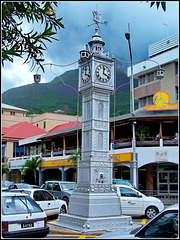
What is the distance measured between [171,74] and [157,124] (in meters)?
10.4

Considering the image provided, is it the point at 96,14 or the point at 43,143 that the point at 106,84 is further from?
the point at 43,143

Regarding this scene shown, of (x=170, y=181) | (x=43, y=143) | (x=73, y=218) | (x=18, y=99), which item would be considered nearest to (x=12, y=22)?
(x=73, y=218)

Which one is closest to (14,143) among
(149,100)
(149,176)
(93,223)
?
(149,100)

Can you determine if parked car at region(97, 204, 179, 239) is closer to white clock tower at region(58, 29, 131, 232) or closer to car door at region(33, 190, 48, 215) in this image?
white clock tower at region(58, 29, 131, 232)

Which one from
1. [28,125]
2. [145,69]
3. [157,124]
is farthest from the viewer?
[28,125]

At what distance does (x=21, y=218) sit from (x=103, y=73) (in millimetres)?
6217

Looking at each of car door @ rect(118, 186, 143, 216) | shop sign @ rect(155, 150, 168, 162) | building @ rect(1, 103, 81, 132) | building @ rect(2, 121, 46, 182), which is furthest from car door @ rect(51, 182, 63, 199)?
building @ rect(1, 103, 81, 132)

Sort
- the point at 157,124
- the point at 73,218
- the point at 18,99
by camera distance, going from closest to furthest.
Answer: the point at 73,218
the point at 157,124
the point at 18,99

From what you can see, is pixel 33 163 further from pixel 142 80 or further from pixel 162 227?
pixel 162 227

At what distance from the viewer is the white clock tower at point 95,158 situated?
10734 mm

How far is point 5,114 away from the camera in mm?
63406

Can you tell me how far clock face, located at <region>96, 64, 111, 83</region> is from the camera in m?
12.1

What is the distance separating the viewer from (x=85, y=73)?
12320mm

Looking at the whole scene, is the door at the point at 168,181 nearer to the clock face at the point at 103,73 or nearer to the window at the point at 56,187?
the window at the point at 56,187
